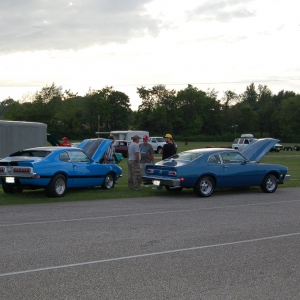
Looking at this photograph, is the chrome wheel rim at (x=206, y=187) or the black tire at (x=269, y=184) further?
the black tire at (x=269, y=184)

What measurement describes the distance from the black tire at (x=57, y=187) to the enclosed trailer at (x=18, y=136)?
6004 millimetres

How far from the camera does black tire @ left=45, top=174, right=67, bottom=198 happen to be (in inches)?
563

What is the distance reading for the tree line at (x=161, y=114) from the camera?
10219 centimetres

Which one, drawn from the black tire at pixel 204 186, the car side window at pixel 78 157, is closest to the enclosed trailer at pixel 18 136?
the car side window at pixel 78 157

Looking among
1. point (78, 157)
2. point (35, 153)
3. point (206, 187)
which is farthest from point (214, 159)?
point (35, 153)

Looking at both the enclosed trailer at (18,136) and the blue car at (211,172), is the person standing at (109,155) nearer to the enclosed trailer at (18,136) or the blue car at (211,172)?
the blue car at (211,172)

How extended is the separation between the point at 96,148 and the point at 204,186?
4.17 m

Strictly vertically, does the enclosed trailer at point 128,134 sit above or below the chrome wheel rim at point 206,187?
above

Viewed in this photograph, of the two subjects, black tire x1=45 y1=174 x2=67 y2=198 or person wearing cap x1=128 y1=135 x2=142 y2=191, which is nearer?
black tire x1=45 y1=174 x2=67 y2=198

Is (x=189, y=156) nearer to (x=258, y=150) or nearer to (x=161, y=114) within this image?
(x=258, y=150)

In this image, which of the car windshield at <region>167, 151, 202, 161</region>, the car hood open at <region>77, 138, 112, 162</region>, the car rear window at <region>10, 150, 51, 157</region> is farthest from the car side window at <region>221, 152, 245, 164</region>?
the car rear window at <region>10, 150, 51, 157</region>

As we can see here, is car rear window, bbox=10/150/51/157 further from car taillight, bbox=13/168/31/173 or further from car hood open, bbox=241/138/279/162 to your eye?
car hood open, bbox=241/138/279/162

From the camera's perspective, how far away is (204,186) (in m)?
15.3

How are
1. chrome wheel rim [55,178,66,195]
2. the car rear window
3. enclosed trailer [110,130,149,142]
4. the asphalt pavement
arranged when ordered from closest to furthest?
the asphalt pavement
chrome wheel rim [55,178,66,195]
the car rear window
enclosed trailer [110,130,149,142]
